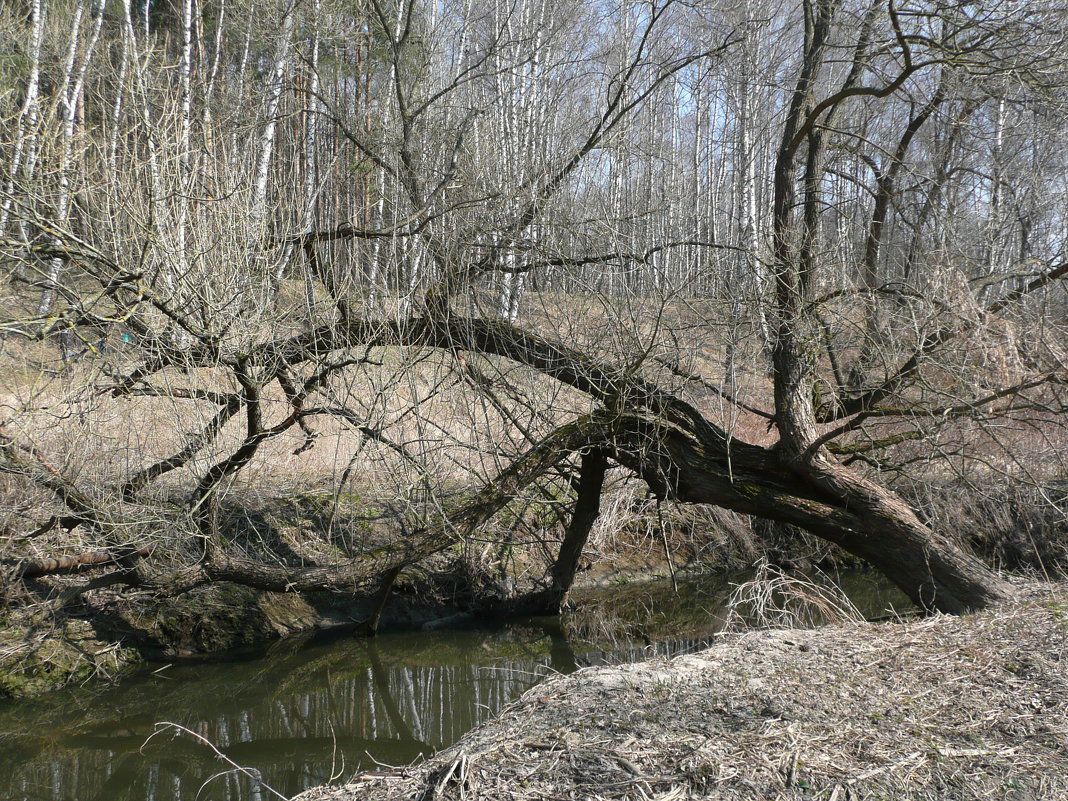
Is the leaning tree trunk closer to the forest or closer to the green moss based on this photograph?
the forest

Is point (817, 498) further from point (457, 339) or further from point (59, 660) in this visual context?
point (59, 660)

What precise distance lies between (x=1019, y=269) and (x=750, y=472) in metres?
2.58

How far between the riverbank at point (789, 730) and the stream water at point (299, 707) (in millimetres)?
1540

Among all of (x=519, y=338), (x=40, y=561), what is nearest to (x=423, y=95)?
(x=519, y=338)

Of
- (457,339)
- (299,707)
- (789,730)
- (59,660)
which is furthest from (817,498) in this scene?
(59,660)

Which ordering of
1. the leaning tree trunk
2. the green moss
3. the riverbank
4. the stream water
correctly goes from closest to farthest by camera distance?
the riverbank, the stream water, the leaning tree trunk, the green moss

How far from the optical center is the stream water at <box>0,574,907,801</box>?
17.3 feet

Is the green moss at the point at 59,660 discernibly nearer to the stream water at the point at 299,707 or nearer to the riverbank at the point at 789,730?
the stream water at the point at 299,707

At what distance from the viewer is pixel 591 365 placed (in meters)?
6.29

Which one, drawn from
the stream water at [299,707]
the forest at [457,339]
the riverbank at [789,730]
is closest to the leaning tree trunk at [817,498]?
the forest at [457,339]

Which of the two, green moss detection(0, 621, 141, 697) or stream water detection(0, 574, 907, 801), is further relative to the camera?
green moss detection(0, 621, 141, 697)

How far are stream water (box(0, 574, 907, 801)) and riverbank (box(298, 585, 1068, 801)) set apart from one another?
1.54 metres

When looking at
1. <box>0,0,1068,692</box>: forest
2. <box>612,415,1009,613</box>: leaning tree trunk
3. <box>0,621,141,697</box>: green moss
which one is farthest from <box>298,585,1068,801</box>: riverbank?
<box>0,621,141,697</box>: green moss

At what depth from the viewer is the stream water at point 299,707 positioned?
17.3 feet
